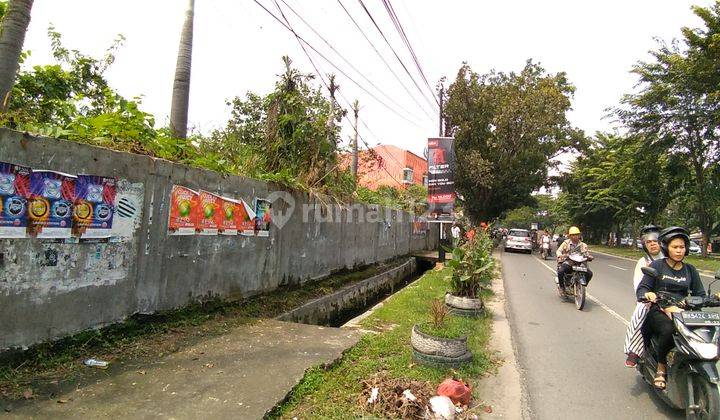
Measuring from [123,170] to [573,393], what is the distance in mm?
5474

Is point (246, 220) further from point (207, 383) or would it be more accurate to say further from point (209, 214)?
point (207, 383)

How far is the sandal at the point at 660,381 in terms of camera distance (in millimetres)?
3959

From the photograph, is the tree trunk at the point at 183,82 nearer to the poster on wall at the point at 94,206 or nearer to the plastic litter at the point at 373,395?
the poster on wall at the point at 94,206

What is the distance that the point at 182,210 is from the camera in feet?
18.7

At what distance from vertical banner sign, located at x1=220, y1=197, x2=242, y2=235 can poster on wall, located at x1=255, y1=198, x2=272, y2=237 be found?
54 centimetres

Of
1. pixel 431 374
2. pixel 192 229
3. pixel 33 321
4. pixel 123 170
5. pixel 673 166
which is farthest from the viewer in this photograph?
pixel 673 166

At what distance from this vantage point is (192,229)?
5.88 metres

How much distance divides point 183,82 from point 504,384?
23.5 ft

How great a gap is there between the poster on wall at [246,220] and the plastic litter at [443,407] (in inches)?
173

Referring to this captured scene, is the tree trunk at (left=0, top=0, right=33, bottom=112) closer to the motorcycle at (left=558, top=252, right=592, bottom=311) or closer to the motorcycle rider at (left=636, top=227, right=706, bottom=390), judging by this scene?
the motorcycle rider at (left=636, top=227, right=706, bottom=390)

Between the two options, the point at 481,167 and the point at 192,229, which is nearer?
the point at 192,229

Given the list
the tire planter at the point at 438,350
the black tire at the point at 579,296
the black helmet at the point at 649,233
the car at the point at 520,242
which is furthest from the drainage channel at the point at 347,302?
the car at the point at 520,242

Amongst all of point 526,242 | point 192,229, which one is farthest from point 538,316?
point 526,242

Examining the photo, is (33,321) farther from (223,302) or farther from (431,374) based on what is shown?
(431,374)
